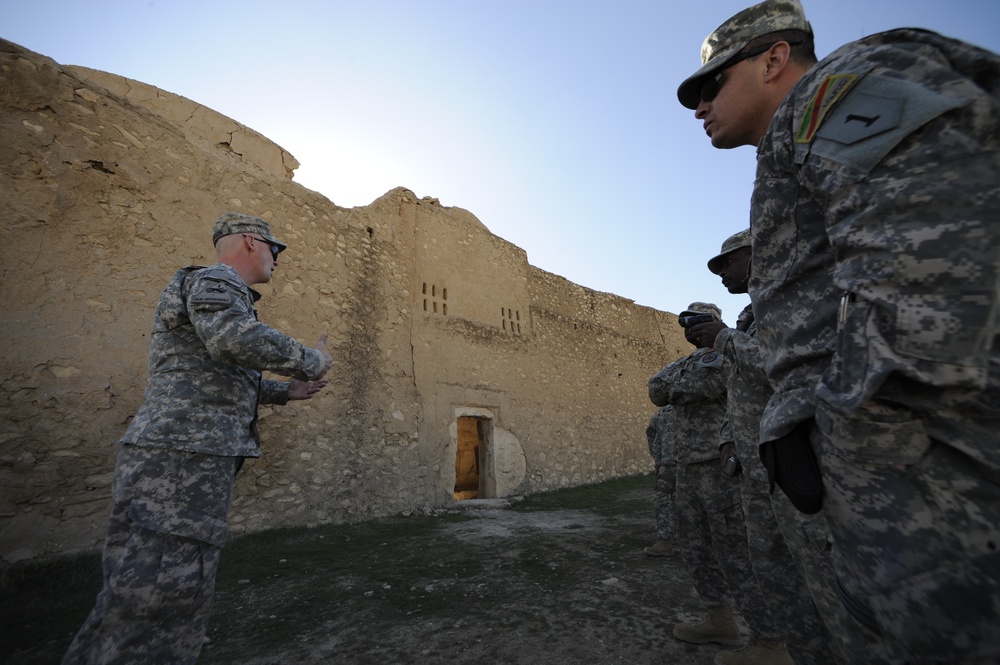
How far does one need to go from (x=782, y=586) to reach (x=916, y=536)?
4.06ft

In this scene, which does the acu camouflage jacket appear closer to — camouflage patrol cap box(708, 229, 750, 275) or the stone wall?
camouflage patrol cap box(708, 229, 750, 275)

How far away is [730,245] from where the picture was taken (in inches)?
95.5

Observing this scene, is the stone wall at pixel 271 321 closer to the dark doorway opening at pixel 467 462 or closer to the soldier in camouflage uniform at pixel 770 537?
the dark doorway opening at pixel 467 462

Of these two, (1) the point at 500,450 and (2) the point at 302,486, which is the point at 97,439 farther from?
(1) the point at 500,450

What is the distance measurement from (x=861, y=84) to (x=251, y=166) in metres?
6.24

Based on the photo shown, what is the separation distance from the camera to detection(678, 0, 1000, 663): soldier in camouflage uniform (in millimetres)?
612

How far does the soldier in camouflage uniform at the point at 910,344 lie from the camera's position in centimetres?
61

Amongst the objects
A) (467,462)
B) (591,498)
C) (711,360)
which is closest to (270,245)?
(711,360)

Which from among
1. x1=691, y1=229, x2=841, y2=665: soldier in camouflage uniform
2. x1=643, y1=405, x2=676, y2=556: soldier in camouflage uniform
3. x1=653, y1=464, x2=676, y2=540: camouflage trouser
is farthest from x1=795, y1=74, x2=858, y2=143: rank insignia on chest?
x1=653, y1=464, x2=676, y2=540: camouflage trouser

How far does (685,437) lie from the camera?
2.61m

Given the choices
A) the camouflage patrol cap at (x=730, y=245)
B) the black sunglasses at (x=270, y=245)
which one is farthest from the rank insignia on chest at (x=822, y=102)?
the black sunglasses at (x=270, y=245)

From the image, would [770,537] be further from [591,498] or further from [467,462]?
[467,462]

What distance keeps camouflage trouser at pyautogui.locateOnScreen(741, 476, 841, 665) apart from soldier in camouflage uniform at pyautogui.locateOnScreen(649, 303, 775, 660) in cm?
48

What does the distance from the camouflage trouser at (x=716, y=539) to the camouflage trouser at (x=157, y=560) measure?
224cm
